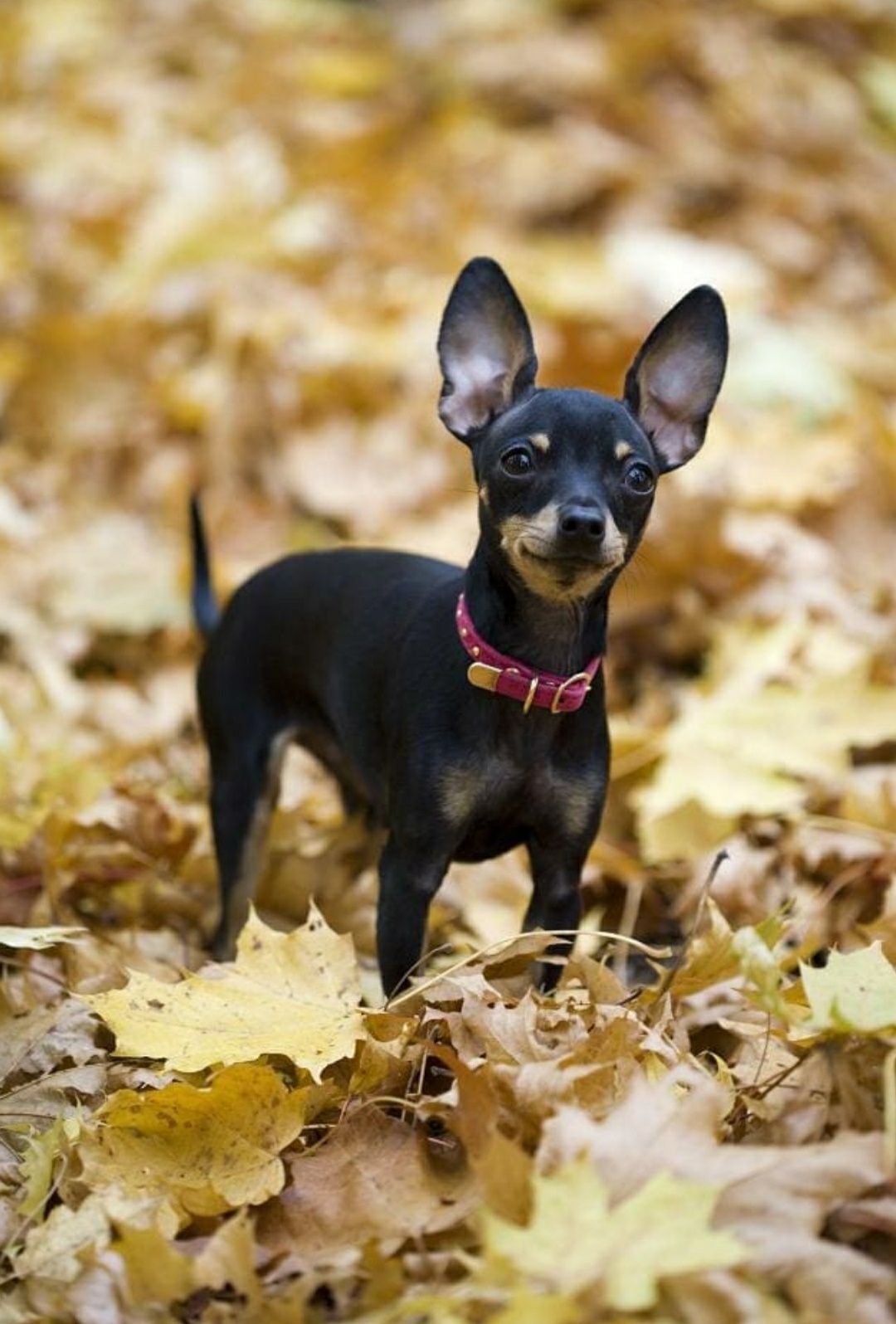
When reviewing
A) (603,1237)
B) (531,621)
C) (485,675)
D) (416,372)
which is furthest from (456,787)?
(416,372)

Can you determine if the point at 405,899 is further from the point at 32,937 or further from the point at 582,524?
the point at 582,524

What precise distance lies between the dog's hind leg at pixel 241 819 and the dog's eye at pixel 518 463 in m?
1.18

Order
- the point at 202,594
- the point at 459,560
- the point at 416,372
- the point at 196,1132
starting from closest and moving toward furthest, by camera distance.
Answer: the point at 196,1132 → the point at 202,594 → the point at 459,560 → the point at 416,372

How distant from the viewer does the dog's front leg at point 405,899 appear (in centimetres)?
326

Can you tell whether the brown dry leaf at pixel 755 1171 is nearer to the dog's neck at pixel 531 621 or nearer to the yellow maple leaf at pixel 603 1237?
the yellow maple leaf at pixel 603 1237

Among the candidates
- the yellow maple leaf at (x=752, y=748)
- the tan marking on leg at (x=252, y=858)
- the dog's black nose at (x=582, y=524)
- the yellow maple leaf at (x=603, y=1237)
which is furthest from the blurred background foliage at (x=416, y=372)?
the yellow maple leaf at (x=603, y=1237)

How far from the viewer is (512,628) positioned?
3213mm

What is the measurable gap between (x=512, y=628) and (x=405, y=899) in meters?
0.55

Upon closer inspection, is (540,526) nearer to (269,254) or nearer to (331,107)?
(269,254)

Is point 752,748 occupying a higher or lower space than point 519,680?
lower

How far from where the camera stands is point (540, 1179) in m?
2.11

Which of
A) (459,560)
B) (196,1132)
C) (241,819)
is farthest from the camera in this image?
(459,560)

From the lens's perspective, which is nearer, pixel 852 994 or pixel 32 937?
pixel 852 994

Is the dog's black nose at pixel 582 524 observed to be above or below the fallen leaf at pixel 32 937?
above
